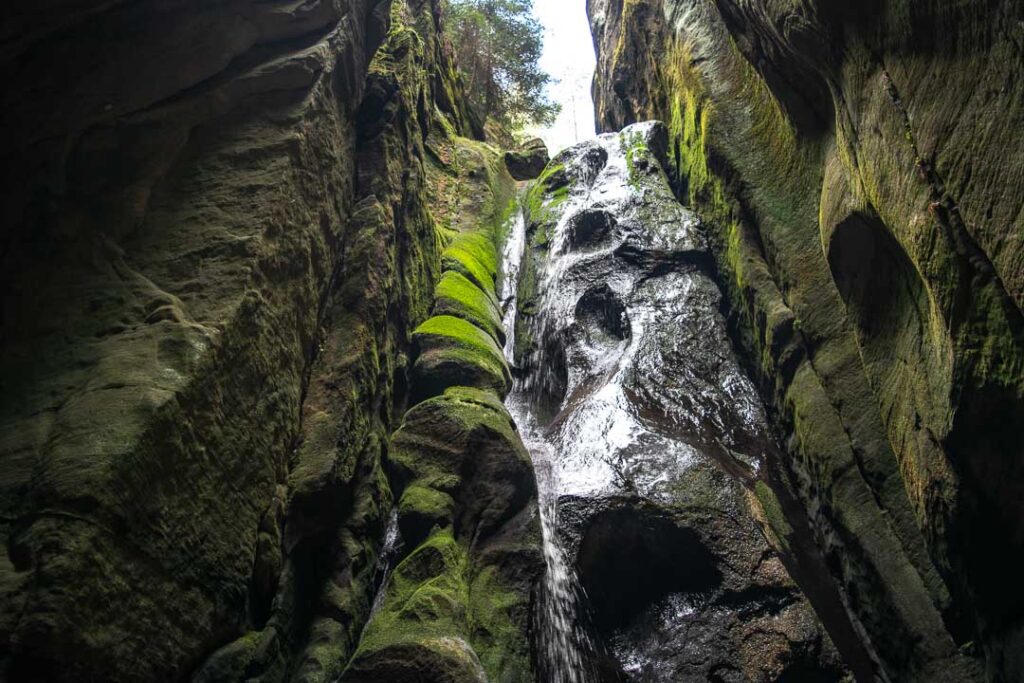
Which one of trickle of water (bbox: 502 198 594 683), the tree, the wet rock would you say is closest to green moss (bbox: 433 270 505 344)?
trickle of water (bbox: 502 198 594 683)

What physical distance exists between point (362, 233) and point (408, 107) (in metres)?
3.35

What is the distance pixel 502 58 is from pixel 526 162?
8352mm

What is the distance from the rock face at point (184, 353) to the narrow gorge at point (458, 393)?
0.03 m

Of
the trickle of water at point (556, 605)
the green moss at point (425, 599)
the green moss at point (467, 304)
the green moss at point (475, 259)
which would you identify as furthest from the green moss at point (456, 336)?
the green moss at point (425, 599)

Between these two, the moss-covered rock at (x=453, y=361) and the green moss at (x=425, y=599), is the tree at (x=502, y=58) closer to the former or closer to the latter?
the moss-covered rock at (x=453, y=361)

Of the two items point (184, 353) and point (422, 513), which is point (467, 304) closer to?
point (422, 513)

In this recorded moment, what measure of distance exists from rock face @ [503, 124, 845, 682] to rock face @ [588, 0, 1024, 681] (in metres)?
0.74

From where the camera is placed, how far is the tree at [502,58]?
20.2 metres

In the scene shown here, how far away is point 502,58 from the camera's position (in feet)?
73.7

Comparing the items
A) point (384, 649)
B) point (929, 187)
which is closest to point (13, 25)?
point (384, 649)

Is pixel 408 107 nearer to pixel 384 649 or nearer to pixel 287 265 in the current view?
pixel 287 265

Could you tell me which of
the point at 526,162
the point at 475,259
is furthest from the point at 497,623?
the point at 526,162

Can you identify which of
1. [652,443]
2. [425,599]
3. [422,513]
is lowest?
[425,599]

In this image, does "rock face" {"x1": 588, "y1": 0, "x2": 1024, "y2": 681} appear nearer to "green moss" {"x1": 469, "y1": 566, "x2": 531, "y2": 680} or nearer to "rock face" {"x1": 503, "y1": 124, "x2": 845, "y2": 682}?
"rock face" {"x1": 503, "y1": 124, "x2": 845, "y2": 682}
